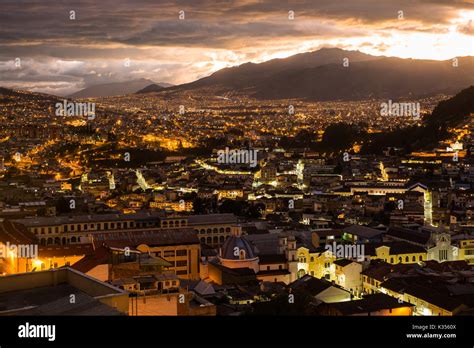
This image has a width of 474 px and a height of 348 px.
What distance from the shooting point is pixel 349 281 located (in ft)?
32.0

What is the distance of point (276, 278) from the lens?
383 inches

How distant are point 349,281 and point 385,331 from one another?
8.26 m

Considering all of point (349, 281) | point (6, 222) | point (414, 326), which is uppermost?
point (414, 326)

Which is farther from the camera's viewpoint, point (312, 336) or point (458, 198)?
point (458, 198)

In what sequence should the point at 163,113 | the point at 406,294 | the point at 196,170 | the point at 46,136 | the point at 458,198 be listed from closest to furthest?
the point at 406,294, the point at 458,198, the point at 196,170, the point at 46,136, the point at 163,113

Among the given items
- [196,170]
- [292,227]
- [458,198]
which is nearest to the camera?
[292,227]

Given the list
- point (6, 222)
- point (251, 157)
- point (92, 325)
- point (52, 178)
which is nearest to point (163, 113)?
point (251, 157)

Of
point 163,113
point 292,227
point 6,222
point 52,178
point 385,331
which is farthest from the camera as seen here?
point 163,113

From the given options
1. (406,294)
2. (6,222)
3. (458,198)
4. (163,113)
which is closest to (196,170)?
(458,198)

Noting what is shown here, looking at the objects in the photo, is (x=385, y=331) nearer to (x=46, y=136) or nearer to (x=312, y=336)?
(x=312, y=336)

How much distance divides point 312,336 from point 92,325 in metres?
0.49

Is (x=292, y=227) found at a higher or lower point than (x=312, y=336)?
lower

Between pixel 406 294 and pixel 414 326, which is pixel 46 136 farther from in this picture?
pixel 414 326

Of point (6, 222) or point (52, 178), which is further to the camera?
point (52, 178)
